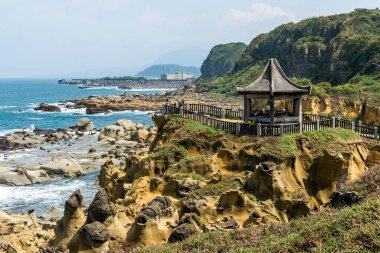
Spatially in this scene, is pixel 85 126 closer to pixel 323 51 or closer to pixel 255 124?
pixel 255 124

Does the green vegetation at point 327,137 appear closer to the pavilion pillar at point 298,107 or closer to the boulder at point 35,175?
the pavilion pillar at point 298,107

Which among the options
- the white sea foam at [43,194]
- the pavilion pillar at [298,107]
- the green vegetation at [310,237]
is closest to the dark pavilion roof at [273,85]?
the pavilion pillar at [298,107]

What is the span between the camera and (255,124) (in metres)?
22.8

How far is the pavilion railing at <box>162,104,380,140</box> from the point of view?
22531mm

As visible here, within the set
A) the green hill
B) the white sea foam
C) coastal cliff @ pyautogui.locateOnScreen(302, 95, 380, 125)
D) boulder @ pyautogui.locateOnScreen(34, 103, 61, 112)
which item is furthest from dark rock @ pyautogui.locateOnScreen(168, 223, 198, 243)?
boulder @ pyautogui.locateOnScreen(34, 103, 61, 112)

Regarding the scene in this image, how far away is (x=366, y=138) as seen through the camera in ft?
80.8

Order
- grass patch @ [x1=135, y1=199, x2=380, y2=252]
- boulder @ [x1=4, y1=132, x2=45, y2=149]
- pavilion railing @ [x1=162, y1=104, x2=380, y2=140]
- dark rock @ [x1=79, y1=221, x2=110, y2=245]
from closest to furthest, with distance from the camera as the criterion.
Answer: grass patch @ [x1=135, y1=199, x2=380, y2=252] < dark rock @ [x1=79, y1=221, x2=110, y2=245] < pavilion railing @ [x1=162, y1=104, x2=380, y2=140] < boulder @ [x1=4, y1=132, x2=45, y2=149]

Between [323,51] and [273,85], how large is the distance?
256 feet

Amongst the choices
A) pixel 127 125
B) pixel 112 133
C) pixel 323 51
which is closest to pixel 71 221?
pixel 112 133

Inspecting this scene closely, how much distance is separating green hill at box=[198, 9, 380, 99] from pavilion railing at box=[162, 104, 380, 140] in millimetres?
23781

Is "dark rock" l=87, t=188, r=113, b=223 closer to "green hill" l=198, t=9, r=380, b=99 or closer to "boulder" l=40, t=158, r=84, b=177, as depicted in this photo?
Result: "boulder" l=40, t=158, r=84, b=177

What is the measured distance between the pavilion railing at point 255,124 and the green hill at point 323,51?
936 inches

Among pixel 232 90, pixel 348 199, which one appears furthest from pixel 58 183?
pixel 232 90

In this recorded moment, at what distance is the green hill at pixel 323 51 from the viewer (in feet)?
236
